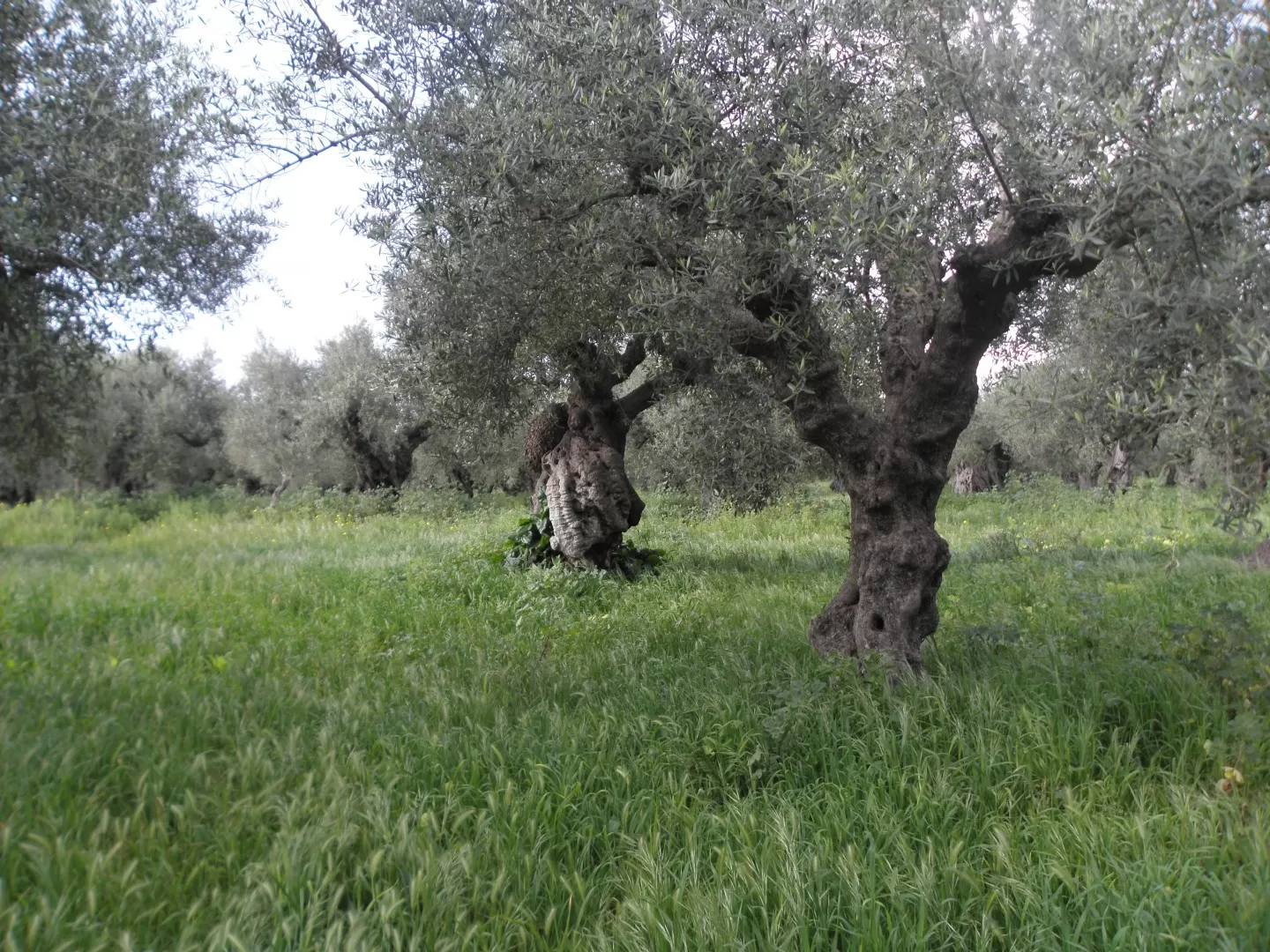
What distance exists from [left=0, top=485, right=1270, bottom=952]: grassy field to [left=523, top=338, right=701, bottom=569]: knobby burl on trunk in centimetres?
342

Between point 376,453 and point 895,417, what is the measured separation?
2469 cm

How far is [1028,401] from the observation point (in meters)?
4.96

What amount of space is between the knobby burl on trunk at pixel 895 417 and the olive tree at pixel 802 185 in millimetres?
19

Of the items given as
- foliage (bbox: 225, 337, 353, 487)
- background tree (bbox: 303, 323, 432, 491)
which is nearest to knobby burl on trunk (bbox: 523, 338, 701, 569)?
background tree (bbox: 303, 323, 432, 491)

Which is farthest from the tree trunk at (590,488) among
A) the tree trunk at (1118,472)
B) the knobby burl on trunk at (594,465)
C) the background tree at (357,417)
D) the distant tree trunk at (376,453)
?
the distant tree trunk at (376,453)

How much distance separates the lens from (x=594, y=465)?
11492 mm

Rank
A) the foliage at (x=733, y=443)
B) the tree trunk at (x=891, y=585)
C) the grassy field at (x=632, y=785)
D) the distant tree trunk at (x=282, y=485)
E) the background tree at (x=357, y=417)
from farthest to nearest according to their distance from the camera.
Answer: the distant tree trunk at (x=282, y=485)
the background tree at (x=357, y=417)
the foliage at (x=733, y=443)
the tree trunk at (x=891, y=585)
the grassy field at (x=632, y=785)

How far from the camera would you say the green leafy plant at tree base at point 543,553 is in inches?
470

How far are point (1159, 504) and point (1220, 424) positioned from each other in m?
19.9

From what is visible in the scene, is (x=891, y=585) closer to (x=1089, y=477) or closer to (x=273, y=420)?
(x=273, y=420)

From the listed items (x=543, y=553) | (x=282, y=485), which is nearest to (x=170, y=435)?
(x=282, y=485)

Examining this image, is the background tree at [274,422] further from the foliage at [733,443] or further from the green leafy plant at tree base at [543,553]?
the foliage at [733,443]

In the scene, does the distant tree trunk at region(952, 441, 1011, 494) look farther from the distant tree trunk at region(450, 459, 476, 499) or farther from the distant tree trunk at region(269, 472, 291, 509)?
the distant tree trunk at region(269, 472, 291, 509)

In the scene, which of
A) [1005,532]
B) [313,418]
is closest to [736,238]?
[1005,532]
